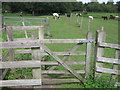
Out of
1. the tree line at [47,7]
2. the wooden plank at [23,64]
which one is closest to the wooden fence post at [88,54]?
the wooden plank at [23,64]

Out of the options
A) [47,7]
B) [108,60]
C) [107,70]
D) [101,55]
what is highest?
[47,7]

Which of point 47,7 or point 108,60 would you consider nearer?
point 108,60

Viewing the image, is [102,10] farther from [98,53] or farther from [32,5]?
[98,53]

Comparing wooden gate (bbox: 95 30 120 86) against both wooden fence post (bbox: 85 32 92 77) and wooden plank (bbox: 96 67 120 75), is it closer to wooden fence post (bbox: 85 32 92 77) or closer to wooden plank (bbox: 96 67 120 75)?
wooden plank (bbox: 96 67 120 75)

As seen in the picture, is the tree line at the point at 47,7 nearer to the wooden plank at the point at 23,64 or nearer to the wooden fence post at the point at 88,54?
the wooden fence post at the point at 88,54

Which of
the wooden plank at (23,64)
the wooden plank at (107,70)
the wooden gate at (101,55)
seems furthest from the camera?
the wooden plank at (107,70)

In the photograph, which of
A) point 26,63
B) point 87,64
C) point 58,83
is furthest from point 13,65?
point 87,64

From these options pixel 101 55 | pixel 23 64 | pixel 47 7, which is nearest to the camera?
pixel 23 64

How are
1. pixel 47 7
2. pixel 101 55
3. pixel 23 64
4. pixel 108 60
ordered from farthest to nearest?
pixel 47 7 → pixel 101 55 → pixel 108 60 → pixel 23 64

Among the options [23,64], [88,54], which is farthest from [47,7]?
[23,64]

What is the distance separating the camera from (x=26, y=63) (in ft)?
10.3

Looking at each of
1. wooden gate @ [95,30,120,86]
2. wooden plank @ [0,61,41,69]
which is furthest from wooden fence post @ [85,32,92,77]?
wooden plank @ [0,61,41,69]

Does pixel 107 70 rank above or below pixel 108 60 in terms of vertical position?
below

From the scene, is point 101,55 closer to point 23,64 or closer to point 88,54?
point 88,54
